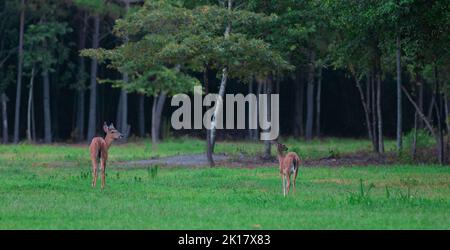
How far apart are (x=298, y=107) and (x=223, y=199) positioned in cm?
3447

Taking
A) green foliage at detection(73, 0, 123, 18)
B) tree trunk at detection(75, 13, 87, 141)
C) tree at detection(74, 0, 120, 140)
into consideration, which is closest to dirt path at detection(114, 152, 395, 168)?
tree at detection(74, 0, 120, 140)

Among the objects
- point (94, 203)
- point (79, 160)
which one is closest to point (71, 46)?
point (79, 160)

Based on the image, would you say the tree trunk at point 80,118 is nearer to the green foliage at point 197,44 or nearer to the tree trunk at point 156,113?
the tree trunk at point 156,113

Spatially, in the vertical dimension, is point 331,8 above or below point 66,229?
above

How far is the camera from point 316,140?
52.8m

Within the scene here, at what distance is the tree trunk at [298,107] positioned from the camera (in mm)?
53116

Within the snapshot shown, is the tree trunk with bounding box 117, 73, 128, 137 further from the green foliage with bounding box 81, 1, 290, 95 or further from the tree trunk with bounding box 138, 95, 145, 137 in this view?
the green foliage with bounding box 81, 1, 290, 95

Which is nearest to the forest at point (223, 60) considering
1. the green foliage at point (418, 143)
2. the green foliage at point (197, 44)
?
the green foliage at point (197, 44)

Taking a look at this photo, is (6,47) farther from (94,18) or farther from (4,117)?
(94,18)

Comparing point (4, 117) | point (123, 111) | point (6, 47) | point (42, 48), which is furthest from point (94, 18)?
point (4, 117)

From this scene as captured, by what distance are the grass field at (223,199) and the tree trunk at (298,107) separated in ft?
74.0

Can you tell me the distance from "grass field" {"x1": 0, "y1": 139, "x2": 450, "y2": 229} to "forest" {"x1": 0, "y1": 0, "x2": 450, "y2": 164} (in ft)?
12.2
